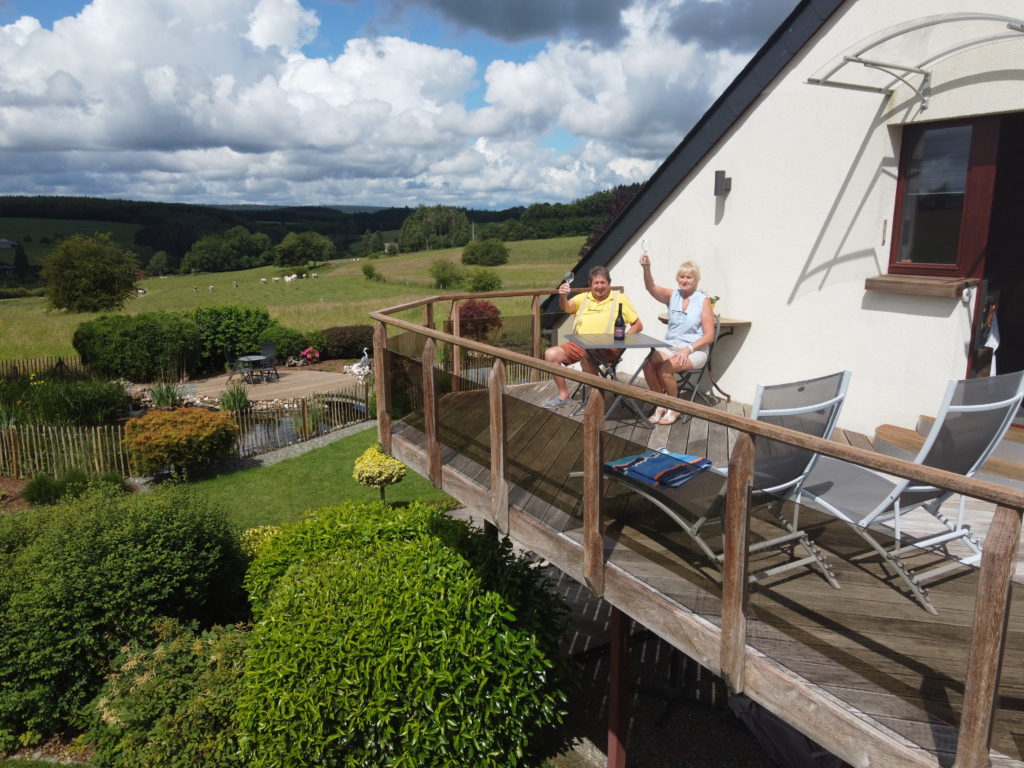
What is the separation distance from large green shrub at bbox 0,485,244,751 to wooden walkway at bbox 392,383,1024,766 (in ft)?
16.6

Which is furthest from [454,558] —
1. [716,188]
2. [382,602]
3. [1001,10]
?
[1001,10]

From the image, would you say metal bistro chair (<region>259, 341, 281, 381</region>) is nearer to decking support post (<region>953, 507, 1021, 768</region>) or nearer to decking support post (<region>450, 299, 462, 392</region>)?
decking support post (<region>450, 299, 462, 392</region>)

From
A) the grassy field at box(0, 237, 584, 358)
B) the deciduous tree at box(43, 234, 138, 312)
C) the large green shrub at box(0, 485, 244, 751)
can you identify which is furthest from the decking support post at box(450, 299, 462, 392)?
the deciduous tree at box(43, 234, 138, 312)

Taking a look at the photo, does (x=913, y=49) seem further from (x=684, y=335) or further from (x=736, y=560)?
(x=736, y=560)

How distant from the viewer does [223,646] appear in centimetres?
690

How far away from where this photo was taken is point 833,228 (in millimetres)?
7242

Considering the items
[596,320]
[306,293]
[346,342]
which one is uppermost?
[596,320]

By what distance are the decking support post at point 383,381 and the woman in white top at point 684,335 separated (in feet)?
7.79

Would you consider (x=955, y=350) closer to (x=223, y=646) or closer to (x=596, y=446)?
(x=596, y=446)

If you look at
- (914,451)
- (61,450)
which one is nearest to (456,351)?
(914,451)

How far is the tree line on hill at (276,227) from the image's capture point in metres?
81.6

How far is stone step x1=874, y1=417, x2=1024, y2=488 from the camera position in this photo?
5.46 metres

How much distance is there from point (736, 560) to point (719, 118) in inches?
252

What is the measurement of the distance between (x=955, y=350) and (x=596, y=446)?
A: 439cm
